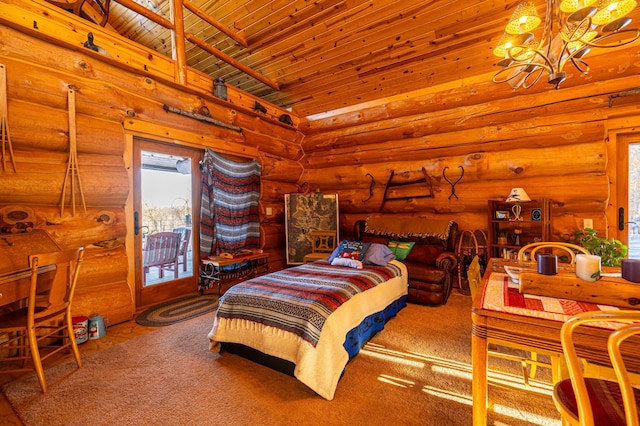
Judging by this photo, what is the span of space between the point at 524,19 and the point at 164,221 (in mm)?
4216

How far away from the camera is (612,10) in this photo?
1.73 m

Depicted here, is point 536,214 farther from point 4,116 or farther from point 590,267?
point 4,116

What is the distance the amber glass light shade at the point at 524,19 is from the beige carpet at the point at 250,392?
237cm

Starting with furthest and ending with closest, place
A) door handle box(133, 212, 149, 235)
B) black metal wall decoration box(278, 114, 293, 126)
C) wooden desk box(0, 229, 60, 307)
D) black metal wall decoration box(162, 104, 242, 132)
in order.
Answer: black metal wall decoration box(278, 114, 293, 126), black metal wall decoration box(162, 104, 242, 132), door handle box(133, 212, 149, 235), wooden desk box(0, 229, 60, 307)

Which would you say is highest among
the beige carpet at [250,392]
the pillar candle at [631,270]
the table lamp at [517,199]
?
the table lamp at [517,199]

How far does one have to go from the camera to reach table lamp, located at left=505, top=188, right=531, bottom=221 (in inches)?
141

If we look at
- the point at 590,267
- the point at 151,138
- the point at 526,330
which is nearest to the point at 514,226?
the point at 590,267

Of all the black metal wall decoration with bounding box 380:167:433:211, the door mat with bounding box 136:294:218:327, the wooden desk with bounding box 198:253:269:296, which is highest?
the black metal wall decoration with bounding box 380:167:433:211

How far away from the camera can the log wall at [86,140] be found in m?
2.54

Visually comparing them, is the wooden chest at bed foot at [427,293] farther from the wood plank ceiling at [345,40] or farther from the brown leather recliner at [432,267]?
the wood plank ceiling at [345,40]

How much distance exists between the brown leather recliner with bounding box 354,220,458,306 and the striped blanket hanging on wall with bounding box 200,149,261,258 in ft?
8.38

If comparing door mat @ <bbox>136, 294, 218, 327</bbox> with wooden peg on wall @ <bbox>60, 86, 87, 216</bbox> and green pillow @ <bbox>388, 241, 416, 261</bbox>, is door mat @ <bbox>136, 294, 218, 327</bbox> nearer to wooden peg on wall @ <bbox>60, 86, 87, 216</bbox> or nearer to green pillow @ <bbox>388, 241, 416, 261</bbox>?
wooden peg on wall @ <bbox>60, 86, 87, 216</bbox>

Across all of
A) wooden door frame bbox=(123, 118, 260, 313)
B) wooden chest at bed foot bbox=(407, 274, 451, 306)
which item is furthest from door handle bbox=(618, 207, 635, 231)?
wooden door frame bbox=(123, 118, 260, 313)

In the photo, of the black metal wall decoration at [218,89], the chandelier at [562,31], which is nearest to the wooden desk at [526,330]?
the chandelier at [562,31]
